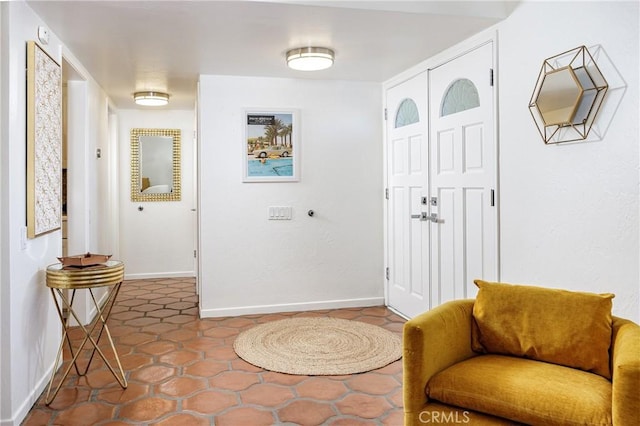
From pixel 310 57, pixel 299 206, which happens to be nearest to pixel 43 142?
pixel 310 57

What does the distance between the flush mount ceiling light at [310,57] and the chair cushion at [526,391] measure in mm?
2457

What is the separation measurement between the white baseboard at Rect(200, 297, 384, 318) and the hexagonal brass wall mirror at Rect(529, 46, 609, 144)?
261 centimetres

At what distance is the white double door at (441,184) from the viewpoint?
3.25 metres

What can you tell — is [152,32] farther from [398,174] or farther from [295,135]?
[398,174]

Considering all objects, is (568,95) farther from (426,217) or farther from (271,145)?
(271,145)

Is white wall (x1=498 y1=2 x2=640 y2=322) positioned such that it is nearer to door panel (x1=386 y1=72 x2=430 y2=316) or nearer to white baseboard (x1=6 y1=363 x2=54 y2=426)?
door panel (x1=386 y1=72 x2=430 y2=316)

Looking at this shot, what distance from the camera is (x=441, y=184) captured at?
376 centimetres

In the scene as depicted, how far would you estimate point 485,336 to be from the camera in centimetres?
217

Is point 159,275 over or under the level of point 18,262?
under

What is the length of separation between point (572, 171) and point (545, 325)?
0.93 m

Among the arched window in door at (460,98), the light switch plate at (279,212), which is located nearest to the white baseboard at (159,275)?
the light switch plate at (279,212)

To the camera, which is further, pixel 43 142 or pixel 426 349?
pixel 43 142

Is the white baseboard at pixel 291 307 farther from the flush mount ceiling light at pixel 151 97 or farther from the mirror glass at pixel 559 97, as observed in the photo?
the mirror glass at pixel 559 97

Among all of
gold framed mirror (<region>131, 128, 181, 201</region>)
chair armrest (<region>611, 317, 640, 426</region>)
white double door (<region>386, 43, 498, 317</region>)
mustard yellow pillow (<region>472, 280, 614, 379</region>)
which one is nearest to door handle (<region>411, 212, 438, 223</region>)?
white double door (<region>386, 43, 498, 317</region>)
